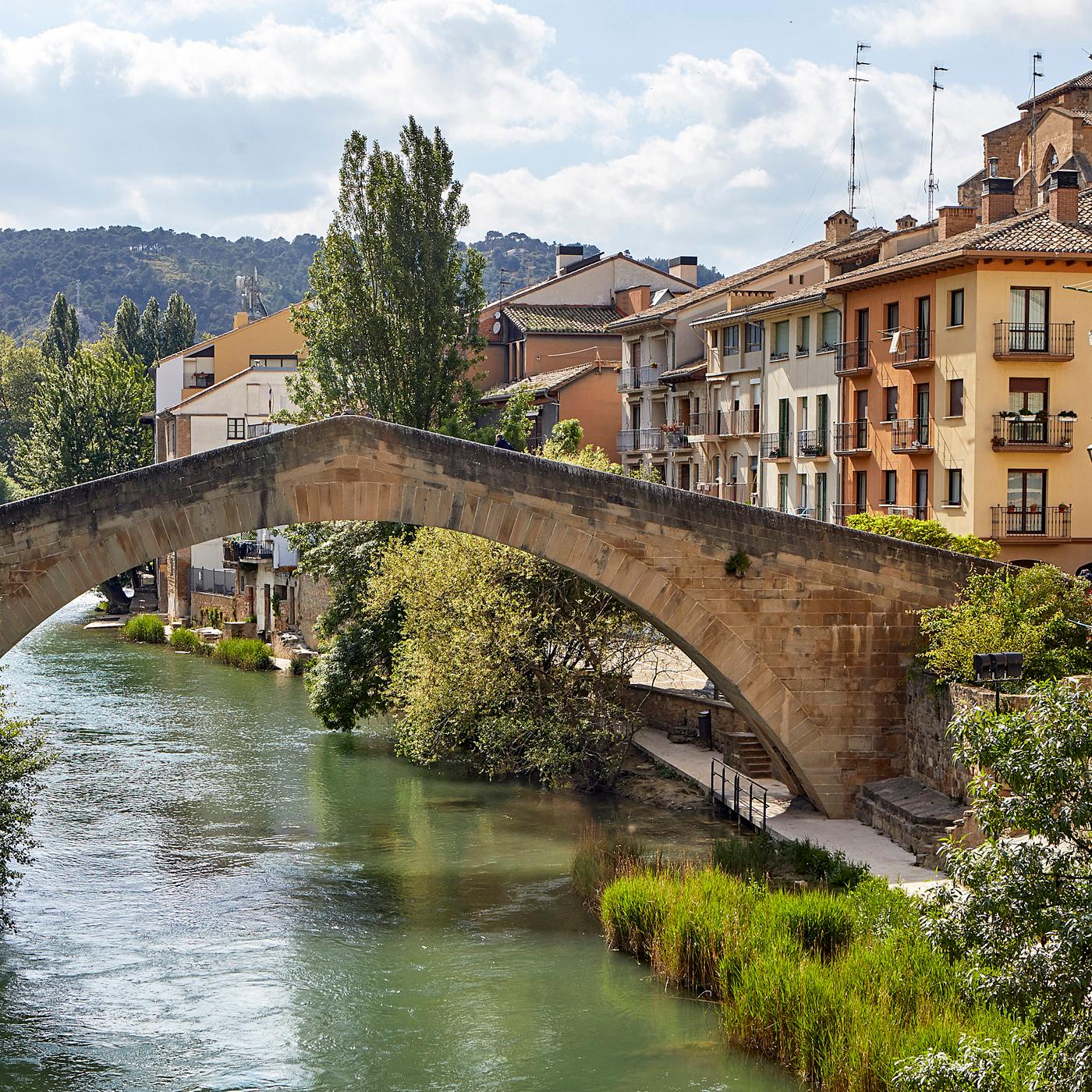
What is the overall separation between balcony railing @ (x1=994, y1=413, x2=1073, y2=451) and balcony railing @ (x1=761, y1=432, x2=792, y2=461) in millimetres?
10606

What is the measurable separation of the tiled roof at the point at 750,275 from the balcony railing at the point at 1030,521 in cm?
1232

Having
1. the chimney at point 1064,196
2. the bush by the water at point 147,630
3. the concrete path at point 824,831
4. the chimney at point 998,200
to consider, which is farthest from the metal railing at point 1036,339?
the bush by the water at point 147,630

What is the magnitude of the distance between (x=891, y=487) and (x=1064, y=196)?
24.4 feet

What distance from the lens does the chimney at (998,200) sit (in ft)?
114

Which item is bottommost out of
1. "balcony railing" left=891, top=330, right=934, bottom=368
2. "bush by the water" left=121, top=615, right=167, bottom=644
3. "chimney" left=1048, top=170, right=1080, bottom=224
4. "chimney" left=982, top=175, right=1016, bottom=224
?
"bush by the water" left=121, top=615, right=167, bottom=644

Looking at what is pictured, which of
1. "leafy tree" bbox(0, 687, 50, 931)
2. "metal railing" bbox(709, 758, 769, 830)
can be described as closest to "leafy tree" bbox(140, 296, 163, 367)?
"metal railing" bbox(709, 758, 769, 830)

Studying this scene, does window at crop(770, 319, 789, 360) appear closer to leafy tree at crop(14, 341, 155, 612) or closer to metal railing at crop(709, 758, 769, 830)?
metal railing at crop(709, 758, 769, 830)

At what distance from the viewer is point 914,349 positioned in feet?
108

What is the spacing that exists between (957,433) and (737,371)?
41.4 feet

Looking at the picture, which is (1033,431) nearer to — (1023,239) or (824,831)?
(1023,239)

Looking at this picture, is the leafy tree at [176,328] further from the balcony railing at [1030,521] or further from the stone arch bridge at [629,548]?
the stone arch bridge at [629,548]

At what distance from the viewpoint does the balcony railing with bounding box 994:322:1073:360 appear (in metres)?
30.2

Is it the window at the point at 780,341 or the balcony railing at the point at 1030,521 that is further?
the window at the point at 780,341

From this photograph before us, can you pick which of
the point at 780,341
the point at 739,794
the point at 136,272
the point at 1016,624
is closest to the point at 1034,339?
the point at 780,341
